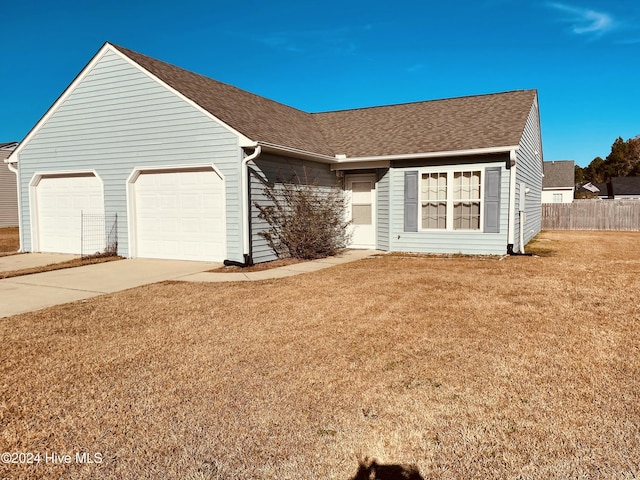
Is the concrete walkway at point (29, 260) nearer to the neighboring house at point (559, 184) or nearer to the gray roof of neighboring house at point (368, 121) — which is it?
the gray roof of neighboring house at point (368, 121)

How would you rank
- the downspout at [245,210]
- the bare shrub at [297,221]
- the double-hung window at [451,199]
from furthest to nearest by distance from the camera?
the double-hung window at [451,199]
the bare shrub at [297,221]
the downspout at [245,210]

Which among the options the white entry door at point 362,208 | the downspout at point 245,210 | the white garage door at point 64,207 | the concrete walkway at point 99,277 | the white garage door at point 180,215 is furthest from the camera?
the white entry door at point 362,208

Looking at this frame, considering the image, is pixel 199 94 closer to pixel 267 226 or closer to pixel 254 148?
pixel 254 148

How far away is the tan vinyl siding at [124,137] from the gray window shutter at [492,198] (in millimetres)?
6353

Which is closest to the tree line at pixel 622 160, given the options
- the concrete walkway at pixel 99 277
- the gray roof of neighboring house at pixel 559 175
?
the gray roof of neighboring house at pixel 559 175

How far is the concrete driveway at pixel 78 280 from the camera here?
690cm

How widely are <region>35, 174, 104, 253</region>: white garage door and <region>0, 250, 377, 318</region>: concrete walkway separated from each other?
105cm

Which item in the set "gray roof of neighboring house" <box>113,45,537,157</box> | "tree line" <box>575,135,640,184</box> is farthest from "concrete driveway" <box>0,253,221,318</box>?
"tree line" <box>575,135,640,184</box>

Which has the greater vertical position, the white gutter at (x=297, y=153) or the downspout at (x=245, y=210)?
the white gutter at (x=297, y=153)

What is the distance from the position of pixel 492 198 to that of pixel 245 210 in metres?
6.31

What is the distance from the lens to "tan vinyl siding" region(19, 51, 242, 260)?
34.5ft

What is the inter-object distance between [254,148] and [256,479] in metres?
8.50

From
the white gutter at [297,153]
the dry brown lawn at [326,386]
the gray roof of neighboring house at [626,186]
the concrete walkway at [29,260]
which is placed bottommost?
the dry brown lawn at [326,386]

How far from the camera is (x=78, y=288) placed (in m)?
7.86
